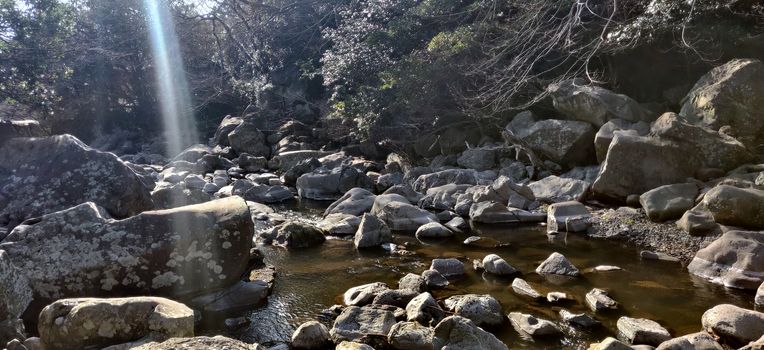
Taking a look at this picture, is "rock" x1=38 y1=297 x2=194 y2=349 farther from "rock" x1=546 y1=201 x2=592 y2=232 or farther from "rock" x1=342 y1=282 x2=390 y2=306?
"rock" x1=546 y1=201 x2=592 y2=232

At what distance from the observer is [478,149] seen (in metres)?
13.6

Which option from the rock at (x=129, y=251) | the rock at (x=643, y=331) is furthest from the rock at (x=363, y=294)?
the rock at (x=643, y=331)

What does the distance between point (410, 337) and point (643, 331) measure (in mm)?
1925

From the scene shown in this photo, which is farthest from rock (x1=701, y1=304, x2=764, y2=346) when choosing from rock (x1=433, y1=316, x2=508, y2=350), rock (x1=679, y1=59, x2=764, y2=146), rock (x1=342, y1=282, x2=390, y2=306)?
rock (x1=679, y1=59, x2=764, y2=146)

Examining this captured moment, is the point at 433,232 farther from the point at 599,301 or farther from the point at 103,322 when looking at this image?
the point at 103,322

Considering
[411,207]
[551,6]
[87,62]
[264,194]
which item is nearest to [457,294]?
[411,207]

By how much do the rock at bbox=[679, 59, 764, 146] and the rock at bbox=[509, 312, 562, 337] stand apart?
684 centimetres

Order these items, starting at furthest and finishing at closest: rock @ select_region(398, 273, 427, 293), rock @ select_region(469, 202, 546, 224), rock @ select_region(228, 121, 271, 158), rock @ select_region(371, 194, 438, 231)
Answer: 1. rock @ select_region(228, 121, 271, 158)
2. rock @ select_region(469, 202, 546, 224)
3. rock @ select_region(371, 194, 438, 231)
4. rock @ select_region(398, 273, 427, 293)

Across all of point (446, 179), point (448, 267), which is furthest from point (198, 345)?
point (446, 179)

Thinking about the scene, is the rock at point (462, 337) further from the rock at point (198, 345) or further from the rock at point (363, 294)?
the rock at point (198, 345)

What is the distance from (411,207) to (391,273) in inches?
105

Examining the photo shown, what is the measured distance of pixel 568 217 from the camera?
8.37m

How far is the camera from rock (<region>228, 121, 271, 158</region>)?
Answer: 19531 millimetres

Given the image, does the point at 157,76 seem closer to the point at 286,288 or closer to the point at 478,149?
the point at 478,149
